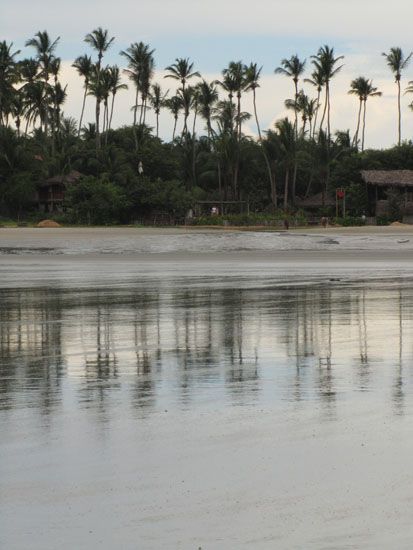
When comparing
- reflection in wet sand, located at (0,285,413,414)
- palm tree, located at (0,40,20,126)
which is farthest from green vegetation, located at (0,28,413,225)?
reflection in wet sand, located at (0,285,413,414)

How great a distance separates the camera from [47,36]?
121 m

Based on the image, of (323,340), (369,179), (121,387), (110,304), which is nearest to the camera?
(121,387)

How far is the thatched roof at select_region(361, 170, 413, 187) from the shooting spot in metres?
93.6

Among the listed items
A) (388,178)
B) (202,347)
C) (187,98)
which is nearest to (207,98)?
(187,98)

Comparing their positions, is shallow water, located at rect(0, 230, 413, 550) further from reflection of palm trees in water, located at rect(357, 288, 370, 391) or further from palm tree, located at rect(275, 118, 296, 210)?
palm tree, located at rect(275, 118, 296, 210)

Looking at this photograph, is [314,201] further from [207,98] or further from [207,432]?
[207,432]

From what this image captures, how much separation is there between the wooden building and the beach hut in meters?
29.4

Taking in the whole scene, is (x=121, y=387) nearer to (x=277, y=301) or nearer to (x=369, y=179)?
(x=277, y=301)

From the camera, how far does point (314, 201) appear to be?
112 meters

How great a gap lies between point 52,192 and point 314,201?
25982mm

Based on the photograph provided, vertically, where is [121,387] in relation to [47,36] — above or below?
below

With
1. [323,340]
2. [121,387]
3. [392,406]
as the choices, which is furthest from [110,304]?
[392,406]

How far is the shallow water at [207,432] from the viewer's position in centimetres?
535

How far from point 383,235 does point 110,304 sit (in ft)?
134
